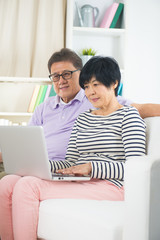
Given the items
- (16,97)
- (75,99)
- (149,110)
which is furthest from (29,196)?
(16,97)

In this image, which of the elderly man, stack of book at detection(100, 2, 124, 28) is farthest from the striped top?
stack of book at detection(100, 2, 124, 28)

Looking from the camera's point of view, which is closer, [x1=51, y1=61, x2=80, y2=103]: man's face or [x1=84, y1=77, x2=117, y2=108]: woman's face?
[x1=84, y1=77, x2=117, y2=108]: woman's face

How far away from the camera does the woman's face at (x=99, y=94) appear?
158 cm

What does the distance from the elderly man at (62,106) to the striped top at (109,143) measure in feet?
0.84

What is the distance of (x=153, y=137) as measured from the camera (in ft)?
4.68

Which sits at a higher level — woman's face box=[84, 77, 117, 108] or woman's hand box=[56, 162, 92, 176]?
woman's face box=[84, 77, 117, 108]

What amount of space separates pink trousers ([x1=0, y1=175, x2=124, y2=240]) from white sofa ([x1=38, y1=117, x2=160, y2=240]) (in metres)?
0.05

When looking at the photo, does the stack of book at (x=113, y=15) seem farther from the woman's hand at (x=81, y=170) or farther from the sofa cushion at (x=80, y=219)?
the sofa cushion at (x=80, y=219)

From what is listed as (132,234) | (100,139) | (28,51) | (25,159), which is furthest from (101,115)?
(28,51)

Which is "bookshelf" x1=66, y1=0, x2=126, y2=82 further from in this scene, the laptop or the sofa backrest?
the laptop

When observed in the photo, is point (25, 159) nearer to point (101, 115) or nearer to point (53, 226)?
point (53, 226)

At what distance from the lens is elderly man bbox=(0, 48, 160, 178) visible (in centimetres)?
191

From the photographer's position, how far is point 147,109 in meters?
1.65

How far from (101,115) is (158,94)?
1.90 m
